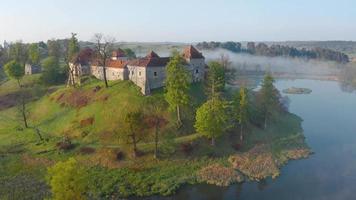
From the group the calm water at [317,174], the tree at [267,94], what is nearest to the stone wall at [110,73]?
the tree at [267,94]

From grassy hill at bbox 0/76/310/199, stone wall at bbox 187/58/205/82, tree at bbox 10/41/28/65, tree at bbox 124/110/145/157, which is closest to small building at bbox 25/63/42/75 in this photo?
tree at bbox 10/41/28/65

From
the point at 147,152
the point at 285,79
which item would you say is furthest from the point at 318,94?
the point at 147,152

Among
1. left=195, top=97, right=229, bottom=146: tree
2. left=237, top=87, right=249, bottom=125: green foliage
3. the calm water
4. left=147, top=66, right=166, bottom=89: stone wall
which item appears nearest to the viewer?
the calm water

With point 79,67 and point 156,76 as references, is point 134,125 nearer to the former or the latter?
point 156,76

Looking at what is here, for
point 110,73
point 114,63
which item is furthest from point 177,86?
point 110,73

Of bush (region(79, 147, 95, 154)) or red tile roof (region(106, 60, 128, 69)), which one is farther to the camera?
red tile roof (region(106, 60, 128, 69))

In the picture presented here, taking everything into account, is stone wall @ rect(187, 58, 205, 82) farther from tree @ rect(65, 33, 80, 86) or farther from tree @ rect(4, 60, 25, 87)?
tree @ rect(4, 60, 25, 87)

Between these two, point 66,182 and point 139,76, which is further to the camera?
point 139,76
